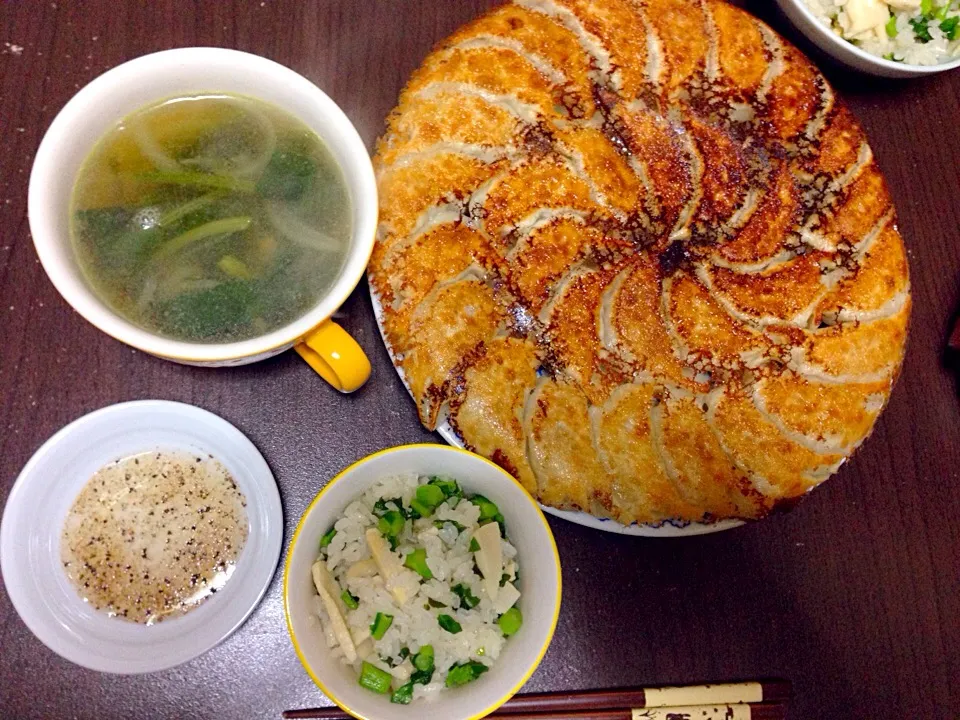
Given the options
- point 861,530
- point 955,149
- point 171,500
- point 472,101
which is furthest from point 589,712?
point 955,149

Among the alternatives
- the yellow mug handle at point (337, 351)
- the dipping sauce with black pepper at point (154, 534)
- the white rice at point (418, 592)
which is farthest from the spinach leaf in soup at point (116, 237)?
the white rice at point (418, 592)

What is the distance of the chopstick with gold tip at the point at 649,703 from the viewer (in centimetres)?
204

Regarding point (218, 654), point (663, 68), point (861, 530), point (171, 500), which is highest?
point (663, 68)

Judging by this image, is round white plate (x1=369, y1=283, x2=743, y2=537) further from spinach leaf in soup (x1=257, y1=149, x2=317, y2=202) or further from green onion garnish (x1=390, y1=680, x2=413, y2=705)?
green onion garnish (x1=390, y1=680, x2=413, y2=705)

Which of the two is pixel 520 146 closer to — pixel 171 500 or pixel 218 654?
pixel 171 500

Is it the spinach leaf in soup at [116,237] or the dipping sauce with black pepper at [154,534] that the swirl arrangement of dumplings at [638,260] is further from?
the dipping sauce with black pepper at [154,534]

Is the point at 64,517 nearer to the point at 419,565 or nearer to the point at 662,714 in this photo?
the point at 419,565

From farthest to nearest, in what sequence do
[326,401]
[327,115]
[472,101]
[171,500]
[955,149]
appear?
1. [955,149]
2. [326,401]
3. [171,500]
4. [472,101]
5. [327,115]

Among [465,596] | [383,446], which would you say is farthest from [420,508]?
[383,446]

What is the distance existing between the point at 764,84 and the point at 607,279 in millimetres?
744

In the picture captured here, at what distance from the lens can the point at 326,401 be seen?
2.12 m

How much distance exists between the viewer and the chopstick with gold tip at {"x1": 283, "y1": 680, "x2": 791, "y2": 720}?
2.04 metres

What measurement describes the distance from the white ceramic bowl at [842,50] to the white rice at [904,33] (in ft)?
0.14

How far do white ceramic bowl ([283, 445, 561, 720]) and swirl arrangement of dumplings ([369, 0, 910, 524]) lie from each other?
0.09m
